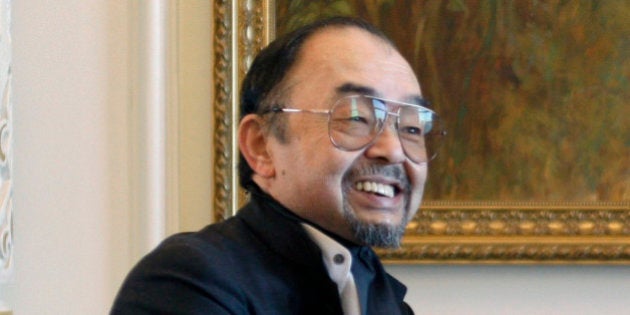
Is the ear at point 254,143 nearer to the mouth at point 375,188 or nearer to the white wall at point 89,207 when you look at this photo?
the mouth at point 375,188

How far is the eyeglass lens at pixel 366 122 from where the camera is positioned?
1.42 metres

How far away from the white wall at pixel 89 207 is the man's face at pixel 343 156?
824mm

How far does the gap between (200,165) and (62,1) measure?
1.50 feet

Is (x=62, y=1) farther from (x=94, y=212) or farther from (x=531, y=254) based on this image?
(x=531, y=254)

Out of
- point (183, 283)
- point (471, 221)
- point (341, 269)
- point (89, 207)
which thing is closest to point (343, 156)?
point (341, 269)

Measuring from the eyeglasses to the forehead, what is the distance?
0.8 inches

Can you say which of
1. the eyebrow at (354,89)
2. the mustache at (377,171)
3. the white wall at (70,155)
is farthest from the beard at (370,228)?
the white wall at (70,155)

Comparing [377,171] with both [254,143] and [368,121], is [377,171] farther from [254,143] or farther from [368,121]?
[254,143]

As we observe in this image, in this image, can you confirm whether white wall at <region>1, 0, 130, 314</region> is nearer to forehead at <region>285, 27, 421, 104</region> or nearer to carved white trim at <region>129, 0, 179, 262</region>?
carved white trim at <region>129, 0, 179, 262</region>

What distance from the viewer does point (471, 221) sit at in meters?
2.25

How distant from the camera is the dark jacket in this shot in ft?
4.02

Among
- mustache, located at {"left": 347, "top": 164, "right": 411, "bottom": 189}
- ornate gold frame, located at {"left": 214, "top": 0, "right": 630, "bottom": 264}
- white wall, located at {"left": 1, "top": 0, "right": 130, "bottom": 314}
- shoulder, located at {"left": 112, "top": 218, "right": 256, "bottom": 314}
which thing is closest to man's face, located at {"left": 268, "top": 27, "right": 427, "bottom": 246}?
mustache, located at {"left": 347, "top": 164, "right": 411, "bottom": 189}

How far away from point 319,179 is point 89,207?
977 mm

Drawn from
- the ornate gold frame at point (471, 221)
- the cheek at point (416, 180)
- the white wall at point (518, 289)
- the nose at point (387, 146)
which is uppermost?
the nose at point (387, 146)
